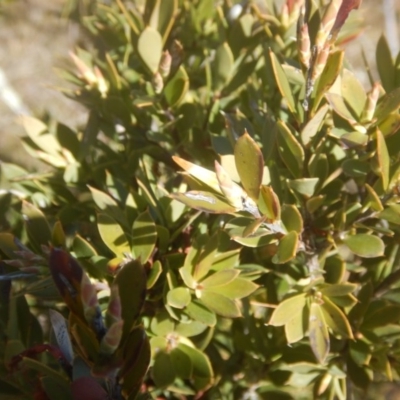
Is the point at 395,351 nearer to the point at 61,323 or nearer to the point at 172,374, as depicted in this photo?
the point at 172,374

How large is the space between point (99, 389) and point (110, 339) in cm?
8

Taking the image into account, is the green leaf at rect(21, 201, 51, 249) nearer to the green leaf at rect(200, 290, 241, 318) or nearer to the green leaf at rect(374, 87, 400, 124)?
the green leaf at rect(200, 290, 241, 318)

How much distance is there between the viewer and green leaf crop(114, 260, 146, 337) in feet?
1.68

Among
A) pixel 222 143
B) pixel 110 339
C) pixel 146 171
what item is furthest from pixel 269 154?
pixel 110 339

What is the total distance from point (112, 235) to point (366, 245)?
31cm

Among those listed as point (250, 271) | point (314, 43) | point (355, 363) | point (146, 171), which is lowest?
point (355, 363)

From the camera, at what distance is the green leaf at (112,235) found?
0.61 meters

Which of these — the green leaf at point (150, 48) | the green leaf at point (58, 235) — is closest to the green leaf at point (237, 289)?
the green leaf at point (58, 235)

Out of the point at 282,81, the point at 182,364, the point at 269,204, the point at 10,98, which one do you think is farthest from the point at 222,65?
the point at 10,98

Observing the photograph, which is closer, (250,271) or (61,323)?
(61,323)

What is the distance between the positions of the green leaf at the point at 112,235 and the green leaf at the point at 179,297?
8 centimetres

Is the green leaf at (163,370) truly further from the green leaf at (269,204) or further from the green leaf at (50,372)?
the green leaf at (269,204)

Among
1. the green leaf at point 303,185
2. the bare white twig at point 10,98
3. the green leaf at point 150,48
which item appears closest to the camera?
the green leaf at point 303,185

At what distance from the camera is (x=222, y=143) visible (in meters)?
0.65
